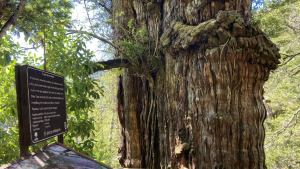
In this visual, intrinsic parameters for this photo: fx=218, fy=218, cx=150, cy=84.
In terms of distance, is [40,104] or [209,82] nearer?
[40,104]

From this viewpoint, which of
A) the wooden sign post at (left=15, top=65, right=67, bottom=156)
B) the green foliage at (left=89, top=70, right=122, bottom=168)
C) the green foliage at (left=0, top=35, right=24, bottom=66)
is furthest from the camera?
the green foliage at (left=89, top=70, right=122, bottom=168)

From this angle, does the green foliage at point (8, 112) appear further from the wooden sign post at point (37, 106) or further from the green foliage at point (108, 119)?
the green foliage at point (108, 119)

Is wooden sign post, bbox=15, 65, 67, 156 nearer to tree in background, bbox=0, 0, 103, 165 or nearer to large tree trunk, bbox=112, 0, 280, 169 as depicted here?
tree in background, bbox=0, 0, 103, 165

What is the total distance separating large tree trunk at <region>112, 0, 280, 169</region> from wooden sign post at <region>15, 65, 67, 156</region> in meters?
2.28

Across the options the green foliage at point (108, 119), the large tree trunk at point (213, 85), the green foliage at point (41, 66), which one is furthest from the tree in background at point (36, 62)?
the green foliage at point (108, 119)

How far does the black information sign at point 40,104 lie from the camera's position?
1.89 metres

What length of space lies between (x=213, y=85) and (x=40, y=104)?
8.76 ft

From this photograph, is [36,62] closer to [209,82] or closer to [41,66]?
[41,66]

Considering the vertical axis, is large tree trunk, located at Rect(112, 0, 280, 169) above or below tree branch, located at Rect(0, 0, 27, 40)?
below

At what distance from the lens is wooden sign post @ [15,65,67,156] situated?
6.19ft

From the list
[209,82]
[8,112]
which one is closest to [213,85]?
[209,82]

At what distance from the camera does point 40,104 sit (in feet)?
6.84

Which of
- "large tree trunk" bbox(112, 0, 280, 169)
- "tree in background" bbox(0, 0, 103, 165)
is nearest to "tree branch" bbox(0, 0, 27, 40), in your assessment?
"tree in background" bbox(0, 0, 103, 165)

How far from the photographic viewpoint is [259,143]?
3639 millimetres
